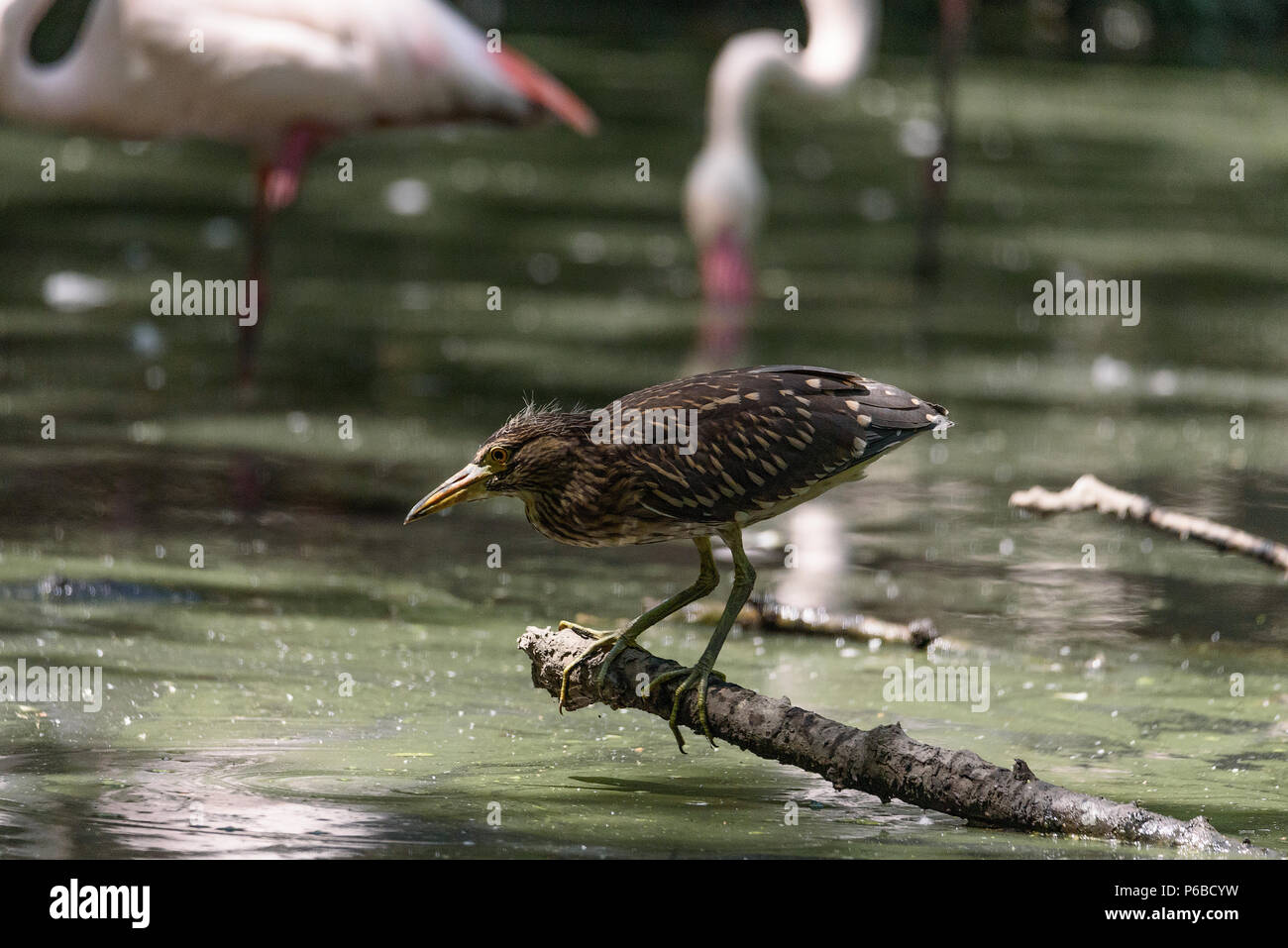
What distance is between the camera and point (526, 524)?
7363mm

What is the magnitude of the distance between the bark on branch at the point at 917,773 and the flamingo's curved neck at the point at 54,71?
218 inches

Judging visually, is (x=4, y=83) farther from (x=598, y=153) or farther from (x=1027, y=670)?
(x=598, y=153)

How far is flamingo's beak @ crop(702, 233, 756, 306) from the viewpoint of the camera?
11.2 meters

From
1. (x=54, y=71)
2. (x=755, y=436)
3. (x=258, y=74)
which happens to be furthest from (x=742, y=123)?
(x=755, y=436)

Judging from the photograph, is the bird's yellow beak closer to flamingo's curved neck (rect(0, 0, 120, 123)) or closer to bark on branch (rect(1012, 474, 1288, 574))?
bark on branch (rect(1012, 474, 1288, 574))

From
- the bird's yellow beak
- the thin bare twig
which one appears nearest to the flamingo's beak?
the thin bare twig

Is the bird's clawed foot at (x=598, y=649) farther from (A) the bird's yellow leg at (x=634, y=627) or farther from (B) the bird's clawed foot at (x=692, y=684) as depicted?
(B) the bird's clawed foot at (x=692, y=684)

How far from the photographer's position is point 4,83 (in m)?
9.42

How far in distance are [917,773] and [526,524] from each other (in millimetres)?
3105

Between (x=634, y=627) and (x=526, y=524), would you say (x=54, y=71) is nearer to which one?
(x=526, y=524)

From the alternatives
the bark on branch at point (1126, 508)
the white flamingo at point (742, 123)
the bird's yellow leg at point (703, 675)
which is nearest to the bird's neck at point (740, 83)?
the white flamingo at point (742, 123)

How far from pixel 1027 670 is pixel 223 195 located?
8.85 metres

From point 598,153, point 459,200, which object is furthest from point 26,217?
point 598,153

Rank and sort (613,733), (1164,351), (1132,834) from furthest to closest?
1. (1164,351)
2. (613,733)
3. (1132,834)
